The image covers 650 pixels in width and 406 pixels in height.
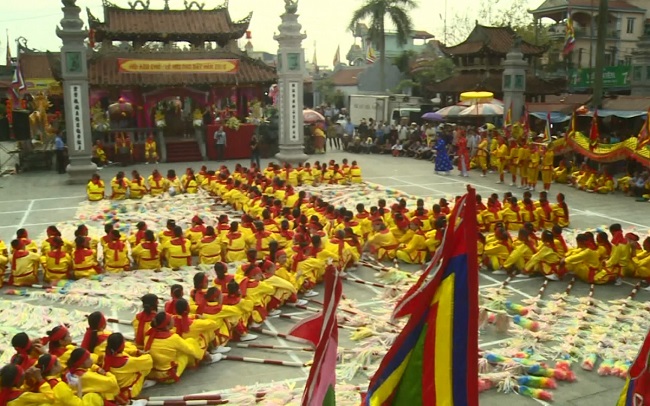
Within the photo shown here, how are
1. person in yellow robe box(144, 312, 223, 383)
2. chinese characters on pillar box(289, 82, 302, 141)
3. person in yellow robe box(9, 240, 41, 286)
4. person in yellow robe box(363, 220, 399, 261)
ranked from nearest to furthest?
person in yellow robe box(144, 312, 223, 383)
person in yellow robe box(9, 240, 41, 286)
person in yellow robe box(363, 220, 399, 261)
chinese characters on pillar box(289, 82, 302, 141)

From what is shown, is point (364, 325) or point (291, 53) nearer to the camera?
point (364, 325)

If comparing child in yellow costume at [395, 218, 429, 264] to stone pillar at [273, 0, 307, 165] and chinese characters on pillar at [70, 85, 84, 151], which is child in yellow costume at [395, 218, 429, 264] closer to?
stone pillar at [273, 0, 307, 165]

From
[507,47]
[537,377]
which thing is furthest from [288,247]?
[507,47]

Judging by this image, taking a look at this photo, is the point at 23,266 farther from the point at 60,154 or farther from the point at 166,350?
the point at 60,154

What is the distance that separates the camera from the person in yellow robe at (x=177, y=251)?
11.1 meters

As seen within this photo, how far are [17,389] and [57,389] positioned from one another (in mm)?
322

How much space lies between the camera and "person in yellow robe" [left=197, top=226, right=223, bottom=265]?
11.2m

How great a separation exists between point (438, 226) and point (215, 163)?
1643cm

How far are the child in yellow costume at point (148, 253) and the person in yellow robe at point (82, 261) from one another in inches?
29.3

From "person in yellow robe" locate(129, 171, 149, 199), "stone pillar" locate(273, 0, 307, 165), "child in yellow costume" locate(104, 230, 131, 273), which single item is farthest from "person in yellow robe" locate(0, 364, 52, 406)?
"stone pillar" locate(273, 0, 307, 165)

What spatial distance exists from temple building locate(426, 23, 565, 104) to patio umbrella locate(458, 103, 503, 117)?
6819mm

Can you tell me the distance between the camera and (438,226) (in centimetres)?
1150

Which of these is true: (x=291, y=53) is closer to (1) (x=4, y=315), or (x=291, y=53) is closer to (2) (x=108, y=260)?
(2) (x=108, y=260)

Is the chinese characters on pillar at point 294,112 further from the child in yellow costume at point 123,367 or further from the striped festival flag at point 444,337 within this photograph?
the striped festival flag at point 444,337
